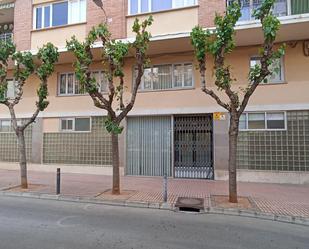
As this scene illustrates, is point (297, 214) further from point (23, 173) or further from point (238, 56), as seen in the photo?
point (23, 173)

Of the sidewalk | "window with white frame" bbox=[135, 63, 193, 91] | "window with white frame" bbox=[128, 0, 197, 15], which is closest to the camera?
the sidewalk

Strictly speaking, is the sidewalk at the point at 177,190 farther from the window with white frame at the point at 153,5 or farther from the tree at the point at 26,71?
the window with white frame at the point at 153,5

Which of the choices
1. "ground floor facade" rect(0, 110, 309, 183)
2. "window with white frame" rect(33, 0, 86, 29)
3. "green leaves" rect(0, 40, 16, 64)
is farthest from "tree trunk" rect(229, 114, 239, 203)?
"window with white frame" rect(33, 0, 86, 29)

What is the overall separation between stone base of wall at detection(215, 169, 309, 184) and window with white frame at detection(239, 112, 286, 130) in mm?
1819

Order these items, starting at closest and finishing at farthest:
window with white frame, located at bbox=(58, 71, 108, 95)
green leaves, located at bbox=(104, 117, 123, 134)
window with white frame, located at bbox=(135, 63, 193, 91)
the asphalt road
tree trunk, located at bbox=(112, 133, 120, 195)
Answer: the asphalt road → green leaves, located at bbox=(104, 117, 123, 134) → tree trunk, located at bbox=(112, 133, 120, 195) → window with white frame, located at bbox=(135, 63, 193, 91) → window with white frame, located at bbox=(58, 71, 108, 95)

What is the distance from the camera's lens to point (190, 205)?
8.41 meters

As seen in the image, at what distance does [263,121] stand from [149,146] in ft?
16.7

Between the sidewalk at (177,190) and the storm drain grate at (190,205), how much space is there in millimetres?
191

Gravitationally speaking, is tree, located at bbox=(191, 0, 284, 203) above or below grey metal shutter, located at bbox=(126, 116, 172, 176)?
above

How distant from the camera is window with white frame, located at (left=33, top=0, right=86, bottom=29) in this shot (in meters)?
14.8

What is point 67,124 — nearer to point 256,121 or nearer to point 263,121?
point 256,121

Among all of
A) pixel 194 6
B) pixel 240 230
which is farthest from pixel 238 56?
pixel 240 230

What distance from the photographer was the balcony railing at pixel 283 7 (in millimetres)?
11539

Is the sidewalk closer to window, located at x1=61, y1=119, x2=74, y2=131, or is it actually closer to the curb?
the curb
